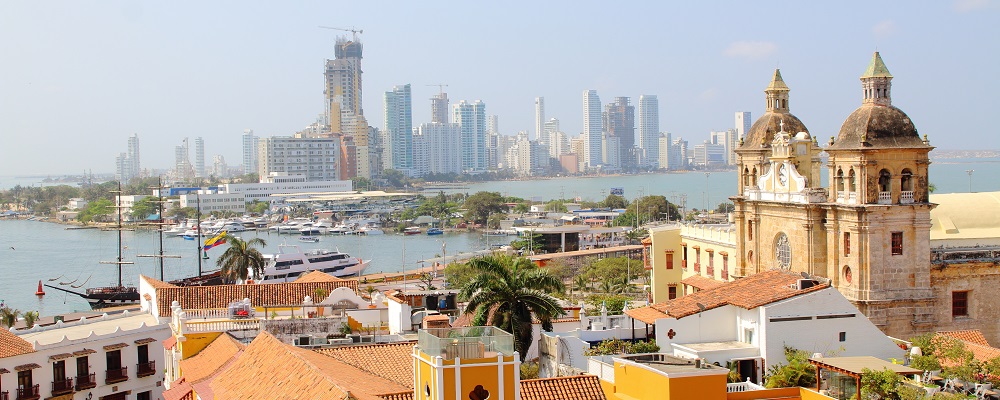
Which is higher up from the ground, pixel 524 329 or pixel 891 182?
pixel 891 182

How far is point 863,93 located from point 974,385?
941cm

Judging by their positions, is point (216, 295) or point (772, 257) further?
point (772, 257)

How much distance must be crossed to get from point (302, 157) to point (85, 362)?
526 ft

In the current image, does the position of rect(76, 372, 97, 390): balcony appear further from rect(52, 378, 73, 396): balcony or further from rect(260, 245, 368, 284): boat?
rect(260, 245, 368, 284): boat

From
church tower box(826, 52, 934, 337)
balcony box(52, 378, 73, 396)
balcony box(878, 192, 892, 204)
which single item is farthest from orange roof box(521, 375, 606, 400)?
balcony box(52, 378, 73, 396)

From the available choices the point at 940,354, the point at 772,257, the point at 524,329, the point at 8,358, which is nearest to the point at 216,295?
the point at 8,358

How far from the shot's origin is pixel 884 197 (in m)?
20.4

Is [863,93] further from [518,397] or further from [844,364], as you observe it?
[518,397]

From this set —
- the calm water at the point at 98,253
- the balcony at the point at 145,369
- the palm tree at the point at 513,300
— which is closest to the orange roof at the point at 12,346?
the balcony at the point at 145,369

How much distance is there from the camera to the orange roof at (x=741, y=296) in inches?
583

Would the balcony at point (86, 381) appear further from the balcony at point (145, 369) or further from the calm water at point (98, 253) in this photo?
the calm water at point (98, 253)

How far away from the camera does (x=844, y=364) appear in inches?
480

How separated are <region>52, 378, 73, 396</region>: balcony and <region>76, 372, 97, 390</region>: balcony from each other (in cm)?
18

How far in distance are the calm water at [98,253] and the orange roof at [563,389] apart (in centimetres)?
4040
